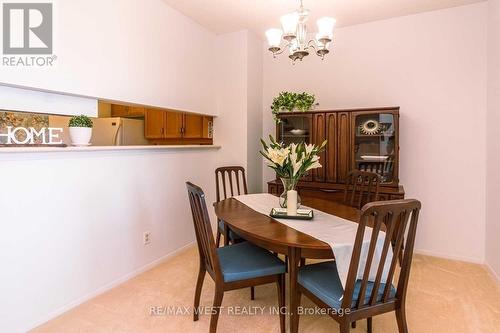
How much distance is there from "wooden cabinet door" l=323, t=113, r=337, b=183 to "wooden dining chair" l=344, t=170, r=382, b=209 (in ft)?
0.74

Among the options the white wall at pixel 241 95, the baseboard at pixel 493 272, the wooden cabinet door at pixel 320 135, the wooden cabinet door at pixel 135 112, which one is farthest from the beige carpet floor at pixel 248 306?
the wooden cabinet door at pixel 135 112

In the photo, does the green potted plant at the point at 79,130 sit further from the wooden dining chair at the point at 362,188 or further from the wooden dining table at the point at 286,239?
the wooden dining chair at the point at 362,188

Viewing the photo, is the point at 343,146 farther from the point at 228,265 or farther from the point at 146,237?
the point at 146,237

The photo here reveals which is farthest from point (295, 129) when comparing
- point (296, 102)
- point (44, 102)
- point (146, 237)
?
point (44, 102)

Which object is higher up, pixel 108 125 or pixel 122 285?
pixel 108 125

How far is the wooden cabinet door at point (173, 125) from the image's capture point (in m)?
3.69

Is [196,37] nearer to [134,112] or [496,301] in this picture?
[134,112]

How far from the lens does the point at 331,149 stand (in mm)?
3299

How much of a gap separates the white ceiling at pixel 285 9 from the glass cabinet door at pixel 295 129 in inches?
43.7

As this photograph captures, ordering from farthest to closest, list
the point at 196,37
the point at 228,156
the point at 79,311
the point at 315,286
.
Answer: the point at 228,156, the point at 196,37, the point at 79,311, the point at 315,286

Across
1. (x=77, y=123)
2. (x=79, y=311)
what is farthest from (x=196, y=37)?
(x=79, y=311)

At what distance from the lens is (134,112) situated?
12.8ft

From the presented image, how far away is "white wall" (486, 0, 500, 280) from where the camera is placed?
8.77 feet

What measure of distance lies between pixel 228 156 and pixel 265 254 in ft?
6.52
